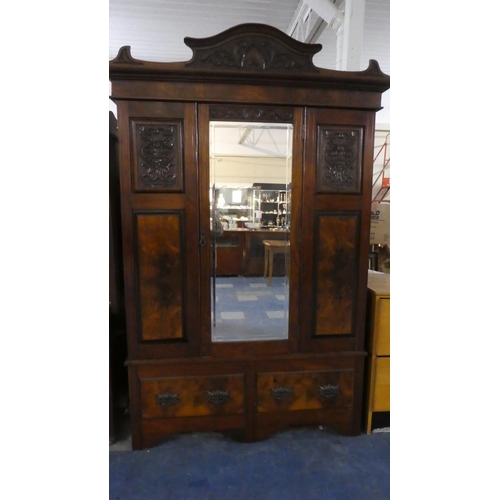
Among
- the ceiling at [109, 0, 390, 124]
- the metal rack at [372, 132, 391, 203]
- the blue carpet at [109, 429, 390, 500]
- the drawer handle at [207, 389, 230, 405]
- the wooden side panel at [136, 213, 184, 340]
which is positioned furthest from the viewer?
the metal rack at [372, 132, 391, 203]

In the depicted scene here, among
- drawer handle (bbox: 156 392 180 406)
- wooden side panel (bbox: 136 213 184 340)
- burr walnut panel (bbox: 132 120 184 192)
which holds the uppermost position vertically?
burr walnut panel (bbox: 132 120 184 192)

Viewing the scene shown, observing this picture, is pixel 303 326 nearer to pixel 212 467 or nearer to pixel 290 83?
pixel 212 467

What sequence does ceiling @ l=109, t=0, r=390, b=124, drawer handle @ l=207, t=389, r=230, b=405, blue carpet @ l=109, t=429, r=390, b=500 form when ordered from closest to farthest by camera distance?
1. blue carpet @ l=109, t=429, r=390, b=500
2. drawer handle @ l=207, t=389, r=230, b=405
3. ceiling @ l=109, t=0, r=390, b=124

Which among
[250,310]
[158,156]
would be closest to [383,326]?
[250,310]

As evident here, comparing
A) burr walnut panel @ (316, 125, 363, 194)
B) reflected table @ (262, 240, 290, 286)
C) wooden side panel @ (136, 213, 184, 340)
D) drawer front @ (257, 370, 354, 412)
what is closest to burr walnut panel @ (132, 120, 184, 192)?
wooden side panel @ (136, 213, 184, 340)

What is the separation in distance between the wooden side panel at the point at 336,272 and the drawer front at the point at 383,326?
6.1 inches

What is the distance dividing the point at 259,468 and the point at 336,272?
3.61ft

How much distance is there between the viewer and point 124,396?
2.06 m

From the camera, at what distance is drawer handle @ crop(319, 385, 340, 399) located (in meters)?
1.83

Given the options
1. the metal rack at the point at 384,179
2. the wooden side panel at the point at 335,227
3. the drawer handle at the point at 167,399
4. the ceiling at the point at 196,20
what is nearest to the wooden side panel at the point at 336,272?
the wooden side panel at the point at 335,227

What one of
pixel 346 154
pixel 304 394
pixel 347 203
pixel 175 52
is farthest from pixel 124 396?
pixel 175 52

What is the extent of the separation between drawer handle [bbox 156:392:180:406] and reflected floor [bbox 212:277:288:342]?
0.38 meters

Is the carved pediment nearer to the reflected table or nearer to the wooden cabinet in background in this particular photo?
the reflected table

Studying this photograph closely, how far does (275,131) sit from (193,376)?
54.8 inches
